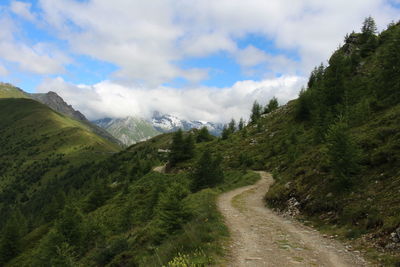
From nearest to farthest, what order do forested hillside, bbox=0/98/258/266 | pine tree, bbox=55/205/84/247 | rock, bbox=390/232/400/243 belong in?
rock, bbox=390/232/400/243 → forested hillside, bbox=0/98/258/266 → pine tree, bbox=55/205/84/247

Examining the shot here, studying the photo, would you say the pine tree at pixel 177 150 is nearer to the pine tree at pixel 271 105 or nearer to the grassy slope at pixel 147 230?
the grassy slope at pixel 147 230

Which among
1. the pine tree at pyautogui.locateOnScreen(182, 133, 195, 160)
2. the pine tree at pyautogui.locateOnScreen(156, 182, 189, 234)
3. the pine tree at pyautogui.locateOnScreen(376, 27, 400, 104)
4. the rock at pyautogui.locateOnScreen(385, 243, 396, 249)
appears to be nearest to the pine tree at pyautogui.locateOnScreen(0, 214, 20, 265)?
the pine tree at pyautogui.locateOnScreen(182, 133, 195, 160)

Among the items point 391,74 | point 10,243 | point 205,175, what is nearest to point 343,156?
point 205,175

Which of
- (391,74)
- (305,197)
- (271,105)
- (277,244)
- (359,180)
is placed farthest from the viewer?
(271,105)

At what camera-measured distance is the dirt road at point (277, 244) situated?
34.3ft

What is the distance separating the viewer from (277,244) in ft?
42.0

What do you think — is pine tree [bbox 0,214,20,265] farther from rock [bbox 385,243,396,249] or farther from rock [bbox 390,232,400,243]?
rock [bbox 390,232,400,243]

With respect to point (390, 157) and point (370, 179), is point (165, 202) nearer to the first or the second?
point (370, 179)

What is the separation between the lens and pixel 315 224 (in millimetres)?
16750

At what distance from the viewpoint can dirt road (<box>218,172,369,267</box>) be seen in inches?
412

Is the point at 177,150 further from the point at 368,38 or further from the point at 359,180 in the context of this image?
the point at 368,38

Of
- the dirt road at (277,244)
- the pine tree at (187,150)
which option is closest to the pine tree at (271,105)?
the pine tree at (187,150)

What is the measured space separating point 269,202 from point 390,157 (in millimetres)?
11175

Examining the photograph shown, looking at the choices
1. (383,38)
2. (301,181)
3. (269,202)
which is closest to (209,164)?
(269,202)
